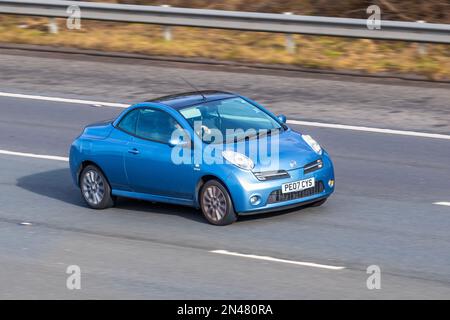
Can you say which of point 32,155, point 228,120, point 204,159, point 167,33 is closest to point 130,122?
point 228,120

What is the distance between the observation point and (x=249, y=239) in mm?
Answer: 11734

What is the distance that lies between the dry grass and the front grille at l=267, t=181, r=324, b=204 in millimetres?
8076

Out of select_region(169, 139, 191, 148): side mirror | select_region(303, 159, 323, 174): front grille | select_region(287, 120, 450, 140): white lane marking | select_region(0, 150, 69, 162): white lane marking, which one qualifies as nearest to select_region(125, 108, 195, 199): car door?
select_region(169, 139, 191, 148): side mirror

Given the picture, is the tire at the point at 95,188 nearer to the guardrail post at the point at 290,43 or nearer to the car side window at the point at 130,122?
the car side window at the point at 130,122

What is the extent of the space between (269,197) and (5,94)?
30.9ft

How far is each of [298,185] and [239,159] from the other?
0.76 m

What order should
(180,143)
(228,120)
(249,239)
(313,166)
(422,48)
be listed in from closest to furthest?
(249,239)
(313,166)
(180,143)
(228,120)
(422,48)

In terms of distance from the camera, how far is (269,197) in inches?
474

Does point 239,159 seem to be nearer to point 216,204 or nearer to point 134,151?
point 216,204

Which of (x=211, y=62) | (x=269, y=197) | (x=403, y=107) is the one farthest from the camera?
(x=211, y=62)

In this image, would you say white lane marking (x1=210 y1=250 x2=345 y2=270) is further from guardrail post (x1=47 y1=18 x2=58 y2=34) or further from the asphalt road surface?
guardrail post (x1=47 y1=18 x2=58 y2=34)

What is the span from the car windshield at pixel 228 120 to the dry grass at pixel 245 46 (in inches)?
297
